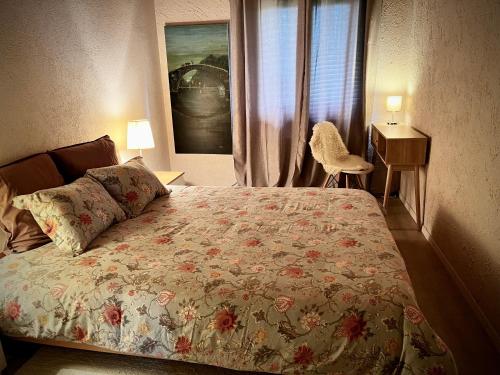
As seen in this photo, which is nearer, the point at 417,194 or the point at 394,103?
the point at 417,194

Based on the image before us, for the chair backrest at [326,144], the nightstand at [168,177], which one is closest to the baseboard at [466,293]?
the chair backrest at [326,144]

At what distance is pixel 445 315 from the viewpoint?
200cm

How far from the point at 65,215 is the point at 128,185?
1.75 ft

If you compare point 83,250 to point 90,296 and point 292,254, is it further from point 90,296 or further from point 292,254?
point 292,254

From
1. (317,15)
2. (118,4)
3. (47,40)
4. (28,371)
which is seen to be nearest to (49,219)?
(28,371)

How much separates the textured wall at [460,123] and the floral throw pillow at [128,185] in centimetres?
203

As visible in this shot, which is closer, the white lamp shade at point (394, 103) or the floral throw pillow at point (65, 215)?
the floral throw pillow at point (65, 215)


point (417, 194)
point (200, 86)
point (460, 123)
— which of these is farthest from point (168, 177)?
point (460, 123)

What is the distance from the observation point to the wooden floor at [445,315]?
5.59 ft

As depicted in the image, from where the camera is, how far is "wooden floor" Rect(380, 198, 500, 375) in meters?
1.70

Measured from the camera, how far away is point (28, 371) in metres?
1.71

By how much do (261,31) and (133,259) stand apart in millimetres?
2849

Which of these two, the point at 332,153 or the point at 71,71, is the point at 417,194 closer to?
the point at 332,153

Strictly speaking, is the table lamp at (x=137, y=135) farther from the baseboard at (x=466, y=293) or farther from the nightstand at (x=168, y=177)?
the baseboard at (x=466, y=293)
